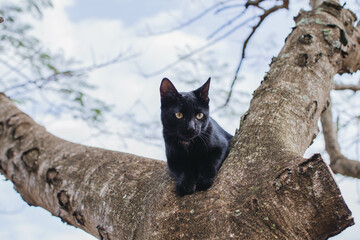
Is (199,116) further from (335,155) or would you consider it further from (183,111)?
(335,155)

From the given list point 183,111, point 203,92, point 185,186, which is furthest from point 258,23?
point 185,186

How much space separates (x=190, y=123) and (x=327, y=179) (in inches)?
40.4

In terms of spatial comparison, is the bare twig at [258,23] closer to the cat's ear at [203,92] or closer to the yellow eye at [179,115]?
the cat's ear at [203,92]

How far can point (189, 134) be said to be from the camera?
7.16 feet

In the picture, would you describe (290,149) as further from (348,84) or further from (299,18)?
(348,84)

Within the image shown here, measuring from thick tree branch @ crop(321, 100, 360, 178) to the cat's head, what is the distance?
90.2 inches

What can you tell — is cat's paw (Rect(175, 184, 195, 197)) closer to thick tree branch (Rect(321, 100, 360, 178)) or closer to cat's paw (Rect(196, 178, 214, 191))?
cat's paw (Rect(196, 178, 214, 191))

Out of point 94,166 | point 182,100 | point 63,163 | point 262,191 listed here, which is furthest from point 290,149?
point 63,163

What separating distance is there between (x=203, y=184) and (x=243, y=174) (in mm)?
233

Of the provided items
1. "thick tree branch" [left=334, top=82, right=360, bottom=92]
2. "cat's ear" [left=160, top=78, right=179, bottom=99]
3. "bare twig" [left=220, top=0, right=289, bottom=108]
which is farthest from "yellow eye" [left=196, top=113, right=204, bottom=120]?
"thick tree branch" [left=334, top=82, right=360, bottom=92]

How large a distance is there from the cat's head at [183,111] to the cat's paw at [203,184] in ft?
1.62

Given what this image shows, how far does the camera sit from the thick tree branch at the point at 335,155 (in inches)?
145

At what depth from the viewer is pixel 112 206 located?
1.99 metres

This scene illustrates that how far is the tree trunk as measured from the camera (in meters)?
1.46
